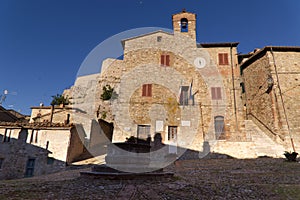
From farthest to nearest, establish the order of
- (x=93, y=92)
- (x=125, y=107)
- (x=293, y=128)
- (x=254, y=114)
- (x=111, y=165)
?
(x=93, y=92)
(x=254, y=114)
(x=125, y=107)
(x=293, y=128)
(x=111, y=165)

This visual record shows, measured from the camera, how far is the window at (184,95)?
16.8 metres

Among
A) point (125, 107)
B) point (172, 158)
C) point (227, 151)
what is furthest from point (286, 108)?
point (125, 107)

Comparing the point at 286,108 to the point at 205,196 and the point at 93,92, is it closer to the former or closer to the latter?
the point at 205,196

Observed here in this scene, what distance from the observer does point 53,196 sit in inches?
178

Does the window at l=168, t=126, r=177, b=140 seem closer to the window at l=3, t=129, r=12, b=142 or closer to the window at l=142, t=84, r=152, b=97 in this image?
the window at l=142, t=84, r=152, b=97

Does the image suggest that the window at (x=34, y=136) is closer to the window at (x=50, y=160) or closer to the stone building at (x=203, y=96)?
the window at (x=50, y=160)

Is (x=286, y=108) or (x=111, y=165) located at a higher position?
(x=286, y=108)

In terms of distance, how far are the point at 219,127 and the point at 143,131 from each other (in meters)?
6.40

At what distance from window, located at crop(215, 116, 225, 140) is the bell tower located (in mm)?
8375

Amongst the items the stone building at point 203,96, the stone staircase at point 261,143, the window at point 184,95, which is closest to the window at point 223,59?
the stone building at point 203,96

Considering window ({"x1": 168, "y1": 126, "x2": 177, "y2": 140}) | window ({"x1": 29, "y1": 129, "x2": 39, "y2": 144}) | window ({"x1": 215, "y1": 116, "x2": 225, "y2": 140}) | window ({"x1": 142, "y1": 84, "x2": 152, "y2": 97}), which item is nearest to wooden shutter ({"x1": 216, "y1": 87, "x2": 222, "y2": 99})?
window ({"x1": 215, "y1": 116, "x2": 225, "y2": 140})

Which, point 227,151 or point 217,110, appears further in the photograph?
point 217,110

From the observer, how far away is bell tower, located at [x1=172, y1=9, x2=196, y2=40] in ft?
63.5

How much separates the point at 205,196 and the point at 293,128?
13903 mm
